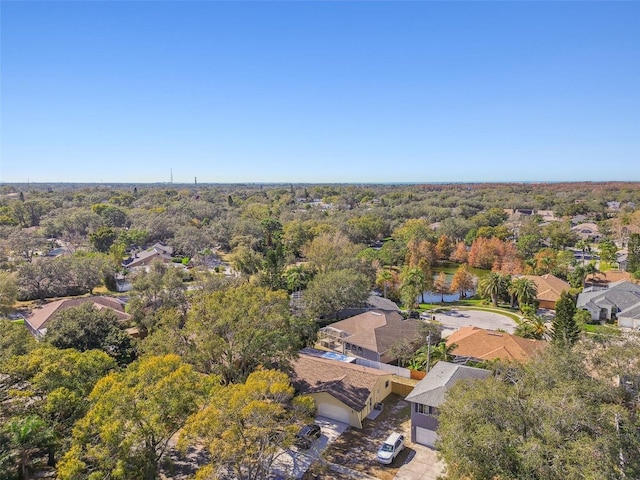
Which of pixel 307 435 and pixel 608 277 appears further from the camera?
pixel 608 277

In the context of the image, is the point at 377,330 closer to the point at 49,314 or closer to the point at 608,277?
the point at 49,314

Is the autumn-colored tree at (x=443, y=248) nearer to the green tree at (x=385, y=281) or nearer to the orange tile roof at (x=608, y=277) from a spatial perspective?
the orange tile roof at (x=608, y=277)

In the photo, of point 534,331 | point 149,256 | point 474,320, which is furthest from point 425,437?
point 149,256

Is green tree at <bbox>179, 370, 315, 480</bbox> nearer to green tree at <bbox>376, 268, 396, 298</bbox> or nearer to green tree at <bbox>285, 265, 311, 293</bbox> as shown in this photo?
green tree at <bbox>285, 265, 311, 293</bbox>

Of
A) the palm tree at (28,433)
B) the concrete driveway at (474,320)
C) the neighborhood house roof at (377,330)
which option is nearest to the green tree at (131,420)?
the palm tree at (28,433)

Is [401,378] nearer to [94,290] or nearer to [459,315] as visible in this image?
[459,315]

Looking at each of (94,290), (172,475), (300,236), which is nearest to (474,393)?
(172,475)

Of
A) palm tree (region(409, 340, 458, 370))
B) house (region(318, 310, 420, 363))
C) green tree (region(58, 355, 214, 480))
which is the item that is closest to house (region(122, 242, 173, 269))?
house (region(318, 310, 420, 363))
